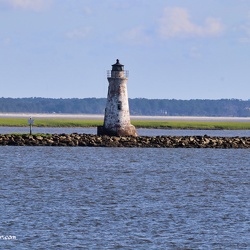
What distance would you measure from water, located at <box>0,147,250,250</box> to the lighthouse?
8.47 metres

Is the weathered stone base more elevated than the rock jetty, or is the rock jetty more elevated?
the weathered stone base

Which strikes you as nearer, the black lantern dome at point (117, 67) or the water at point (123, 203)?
the water at point (123, 203)

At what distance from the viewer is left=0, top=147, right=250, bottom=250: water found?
1145 inches

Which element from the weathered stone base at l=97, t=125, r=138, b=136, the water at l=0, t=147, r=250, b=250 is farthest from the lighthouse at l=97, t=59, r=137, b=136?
the water at l=0, t=147, r=250, b=250

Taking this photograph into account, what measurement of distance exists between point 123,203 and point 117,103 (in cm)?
3455

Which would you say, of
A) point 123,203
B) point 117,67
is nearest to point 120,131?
point 117,67

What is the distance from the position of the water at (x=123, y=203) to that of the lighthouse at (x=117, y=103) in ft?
27.8

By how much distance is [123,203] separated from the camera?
37.3 metres

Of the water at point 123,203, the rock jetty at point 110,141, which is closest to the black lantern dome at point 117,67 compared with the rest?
the rock jetty at point 110,141

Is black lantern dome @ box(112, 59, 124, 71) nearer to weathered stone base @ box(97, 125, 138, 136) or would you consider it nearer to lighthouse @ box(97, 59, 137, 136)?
lighthouse @ box(97, 59, 137, 136)

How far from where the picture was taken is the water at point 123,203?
29.1m

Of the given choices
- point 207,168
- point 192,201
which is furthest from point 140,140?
point 192,201

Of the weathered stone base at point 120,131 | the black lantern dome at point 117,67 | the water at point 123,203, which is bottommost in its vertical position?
the water at point 123,203

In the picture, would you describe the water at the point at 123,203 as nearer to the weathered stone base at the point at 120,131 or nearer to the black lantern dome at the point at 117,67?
the weathered stone base at the point at 120,131
